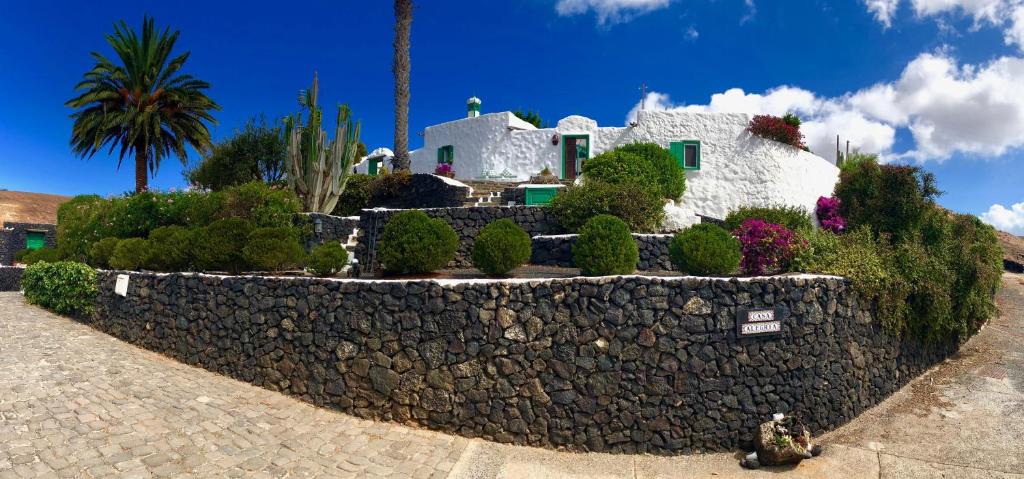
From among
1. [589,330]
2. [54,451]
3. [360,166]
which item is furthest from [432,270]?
[360,166]

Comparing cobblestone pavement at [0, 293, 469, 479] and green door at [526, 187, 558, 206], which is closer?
cobblestone pavement at [0, 293, 469, 479]

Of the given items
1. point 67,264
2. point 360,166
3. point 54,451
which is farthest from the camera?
point 360,166

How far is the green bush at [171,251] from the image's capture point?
10.8 metres

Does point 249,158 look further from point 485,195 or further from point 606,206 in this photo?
point 606,206

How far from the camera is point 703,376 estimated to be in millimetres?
7332

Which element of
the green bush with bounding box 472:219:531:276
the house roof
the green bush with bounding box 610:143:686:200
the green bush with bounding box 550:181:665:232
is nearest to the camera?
the green bush with bounding box 472:219:531:276

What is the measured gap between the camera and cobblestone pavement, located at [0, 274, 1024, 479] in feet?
19.5

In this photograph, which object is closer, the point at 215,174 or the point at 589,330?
the point at 589,330

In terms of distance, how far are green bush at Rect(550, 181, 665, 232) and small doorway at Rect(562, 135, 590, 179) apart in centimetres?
856

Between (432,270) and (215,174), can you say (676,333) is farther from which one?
(215,174)

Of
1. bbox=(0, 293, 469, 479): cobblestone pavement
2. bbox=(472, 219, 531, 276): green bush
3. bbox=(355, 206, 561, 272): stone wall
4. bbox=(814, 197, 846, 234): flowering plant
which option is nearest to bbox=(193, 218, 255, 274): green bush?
bbox=(0, 293, 469, 479): cobblestone pavement

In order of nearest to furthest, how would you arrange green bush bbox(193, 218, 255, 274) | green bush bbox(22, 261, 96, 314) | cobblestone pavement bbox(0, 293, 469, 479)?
cobblestone pavement bbox(0, 293, 469, 479) < green bush bbox(193, 218, 255, 274) < green bush bbox(22, 261, 96, 314)

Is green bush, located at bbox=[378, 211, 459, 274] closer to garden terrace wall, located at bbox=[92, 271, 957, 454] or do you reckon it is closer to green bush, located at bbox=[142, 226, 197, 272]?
garden terrace wall, located at bbox=[92, 271, 957, 454]

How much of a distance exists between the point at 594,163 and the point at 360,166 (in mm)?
18018
